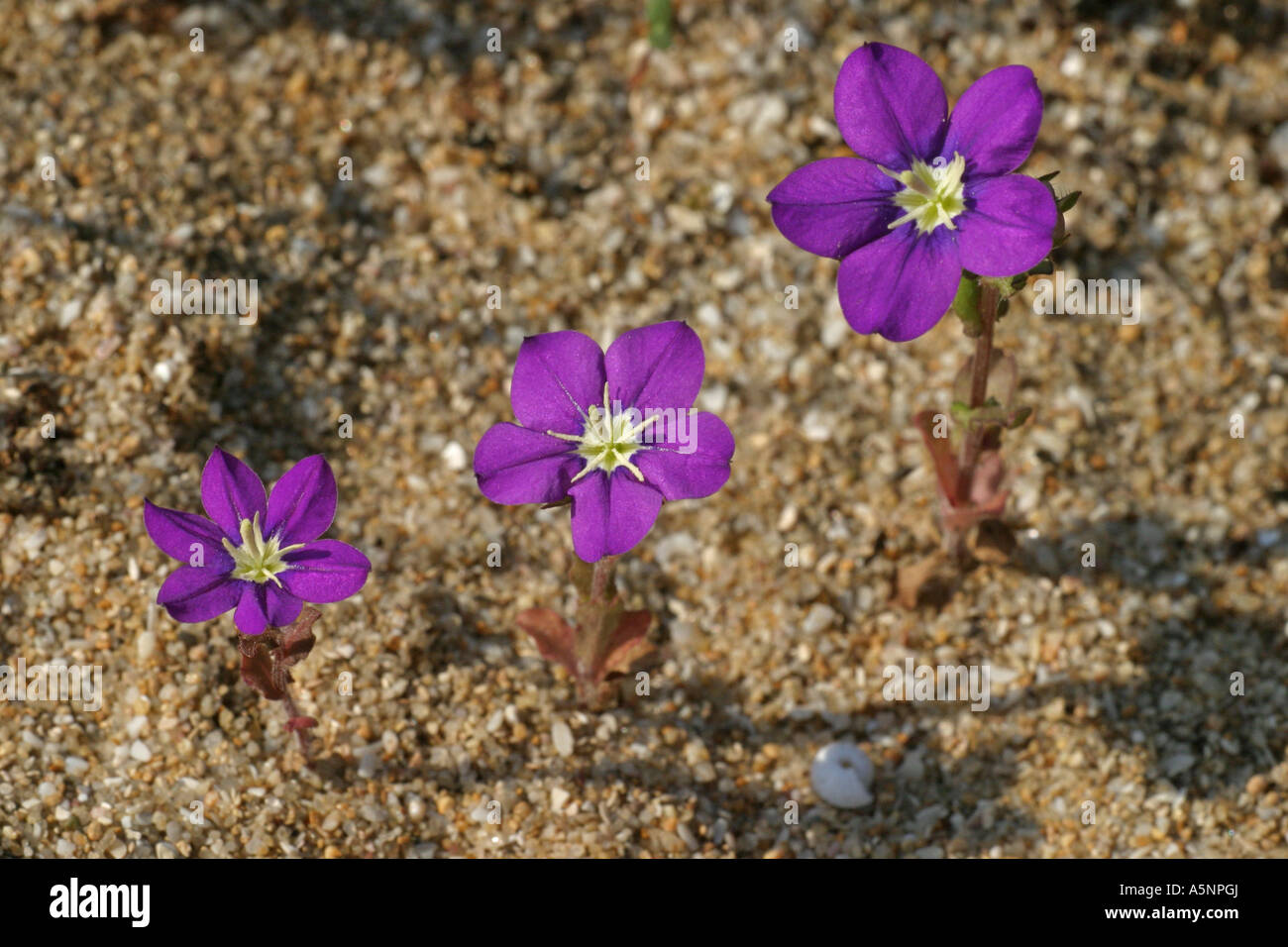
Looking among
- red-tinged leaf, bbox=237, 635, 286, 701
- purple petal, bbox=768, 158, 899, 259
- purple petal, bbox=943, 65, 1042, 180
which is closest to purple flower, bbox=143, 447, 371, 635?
red-tinged leaf, bbox=237, 635, 286, 701

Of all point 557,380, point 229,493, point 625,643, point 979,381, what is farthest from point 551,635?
point 979,381

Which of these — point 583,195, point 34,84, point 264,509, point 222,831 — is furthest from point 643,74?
point 222,831

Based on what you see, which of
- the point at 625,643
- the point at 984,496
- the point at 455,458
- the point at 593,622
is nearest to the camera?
the point at 593,622

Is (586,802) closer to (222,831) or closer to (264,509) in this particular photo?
(222,831)

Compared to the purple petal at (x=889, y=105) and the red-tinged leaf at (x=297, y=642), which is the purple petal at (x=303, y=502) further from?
the purple petal at (x=889, y=105)

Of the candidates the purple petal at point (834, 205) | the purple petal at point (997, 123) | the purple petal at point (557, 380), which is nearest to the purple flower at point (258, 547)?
the purple petal at point (557, 380)

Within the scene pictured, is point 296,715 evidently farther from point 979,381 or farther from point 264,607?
point 979,381

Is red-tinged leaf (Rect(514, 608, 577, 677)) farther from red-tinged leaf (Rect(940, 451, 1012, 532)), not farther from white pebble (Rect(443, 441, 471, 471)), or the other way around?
red-tinged leaf (Rect(940, 451, 1012, 532))
